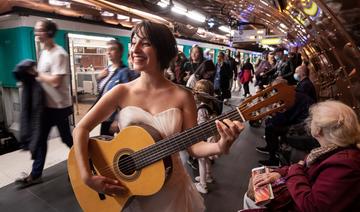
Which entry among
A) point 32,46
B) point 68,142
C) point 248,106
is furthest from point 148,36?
point 32,46

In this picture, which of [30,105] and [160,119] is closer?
[160,119]

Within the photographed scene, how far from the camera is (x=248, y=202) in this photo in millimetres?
1698

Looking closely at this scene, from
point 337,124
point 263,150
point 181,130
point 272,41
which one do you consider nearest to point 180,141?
point 181,130

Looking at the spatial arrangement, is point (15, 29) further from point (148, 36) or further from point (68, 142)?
point (148, 36)

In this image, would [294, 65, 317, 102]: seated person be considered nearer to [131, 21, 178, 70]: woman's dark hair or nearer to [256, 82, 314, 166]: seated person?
[256, 82, 314, 166]: seated person

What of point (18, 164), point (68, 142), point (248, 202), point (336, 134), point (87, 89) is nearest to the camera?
point (336, 134)

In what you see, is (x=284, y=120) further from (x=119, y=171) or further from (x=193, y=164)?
(x=119, y=171)

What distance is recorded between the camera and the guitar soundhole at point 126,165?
3.78 feet

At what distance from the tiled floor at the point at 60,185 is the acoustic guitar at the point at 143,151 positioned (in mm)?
1365

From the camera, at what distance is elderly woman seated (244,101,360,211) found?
1108 millimetres

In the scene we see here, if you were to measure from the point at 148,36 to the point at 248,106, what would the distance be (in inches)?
19.7

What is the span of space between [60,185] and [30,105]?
96 centimetres

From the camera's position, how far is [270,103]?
0.94 m

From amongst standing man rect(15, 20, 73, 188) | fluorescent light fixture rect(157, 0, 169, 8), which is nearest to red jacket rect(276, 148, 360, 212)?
standing man rect(15, 20, 73, 188)
